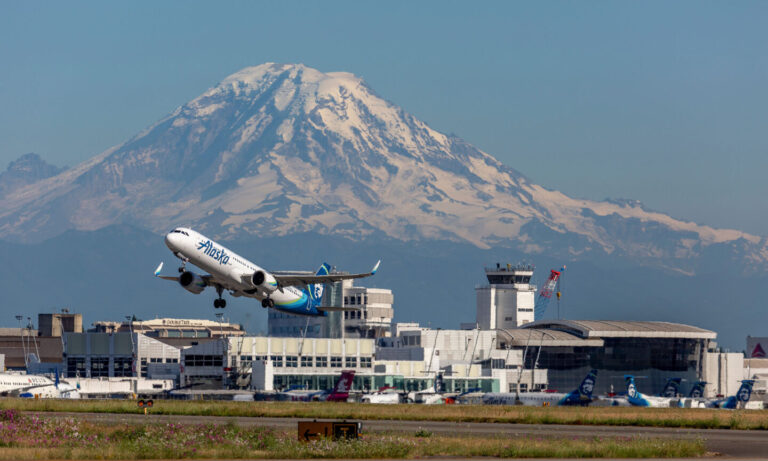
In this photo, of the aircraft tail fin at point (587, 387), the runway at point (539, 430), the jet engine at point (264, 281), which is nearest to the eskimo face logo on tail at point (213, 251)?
the jet engine at point (264, 281)

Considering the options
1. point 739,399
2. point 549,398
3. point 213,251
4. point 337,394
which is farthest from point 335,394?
point 739,399

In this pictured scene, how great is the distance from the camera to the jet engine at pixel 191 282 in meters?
107

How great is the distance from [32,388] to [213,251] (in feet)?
230

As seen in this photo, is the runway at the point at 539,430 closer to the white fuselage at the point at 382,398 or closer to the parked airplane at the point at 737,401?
the white fuselage at the point at 382,398

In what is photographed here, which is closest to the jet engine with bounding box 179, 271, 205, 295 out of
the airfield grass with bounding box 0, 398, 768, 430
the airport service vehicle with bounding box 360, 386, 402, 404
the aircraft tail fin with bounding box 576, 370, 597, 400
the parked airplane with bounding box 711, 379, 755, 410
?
the airfield grass with bounding box 0, 398, 768, 430

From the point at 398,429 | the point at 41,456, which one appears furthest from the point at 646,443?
the point at 41,456

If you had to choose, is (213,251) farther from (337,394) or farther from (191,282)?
(337,394)

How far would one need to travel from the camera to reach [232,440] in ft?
206

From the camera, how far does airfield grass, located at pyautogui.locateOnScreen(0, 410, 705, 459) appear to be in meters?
57.9

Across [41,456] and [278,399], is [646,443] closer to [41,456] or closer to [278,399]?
[41,456]

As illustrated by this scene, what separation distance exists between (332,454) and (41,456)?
13.5 meters

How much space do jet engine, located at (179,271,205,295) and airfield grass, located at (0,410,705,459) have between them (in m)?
37.2

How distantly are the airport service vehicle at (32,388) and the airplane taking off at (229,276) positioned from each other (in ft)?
183

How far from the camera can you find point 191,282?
108000 millimetres
